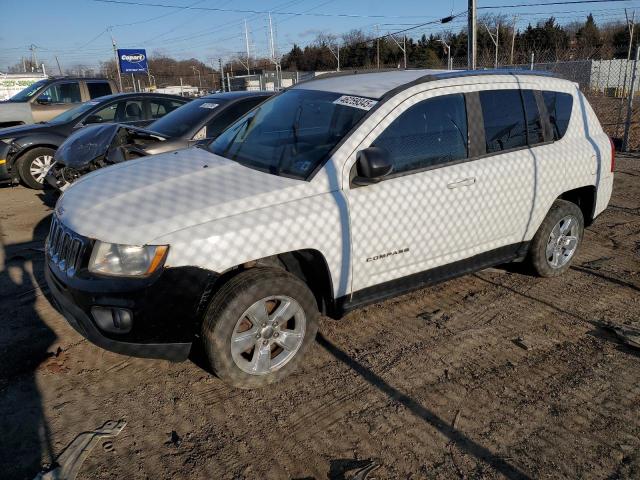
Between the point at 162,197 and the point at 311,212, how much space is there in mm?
927

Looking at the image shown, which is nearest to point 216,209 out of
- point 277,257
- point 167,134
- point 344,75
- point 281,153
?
point 277,257

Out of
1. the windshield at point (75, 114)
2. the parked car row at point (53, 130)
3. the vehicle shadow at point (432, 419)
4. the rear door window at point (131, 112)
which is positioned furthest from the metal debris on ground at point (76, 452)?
the windshield at point (75, 114)

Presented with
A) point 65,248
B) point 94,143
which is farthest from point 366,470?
point 94,143

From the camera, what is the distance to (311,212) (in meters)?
3.17

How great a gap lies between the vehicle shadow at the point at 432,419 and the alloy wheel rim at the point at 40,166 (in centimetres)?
729

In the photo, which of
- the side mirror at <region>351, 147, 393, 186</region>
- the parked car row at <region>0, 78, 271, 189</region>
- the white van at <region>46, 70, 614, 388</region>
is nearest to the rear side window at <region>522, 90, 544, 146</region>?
the white van at <region>46, 70, 614, 388</region>

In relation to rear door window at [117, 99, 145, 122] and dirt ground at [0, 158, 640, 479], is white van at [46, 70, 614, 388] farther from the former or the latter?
rear door window at [117, 99, 145, 122]

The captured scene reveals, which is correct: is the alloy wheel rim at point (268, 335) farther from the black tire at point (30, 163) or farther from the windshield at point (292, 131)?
the black tire at point (30, 163)

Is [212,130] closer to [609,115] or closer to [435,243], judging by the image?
[435,243]

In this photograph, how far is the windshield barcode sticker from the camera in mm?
3559

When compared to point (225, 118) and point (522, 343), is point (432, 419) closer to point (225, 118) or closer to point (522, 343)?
point (522, 343)

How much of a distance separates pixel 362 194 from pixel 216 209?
0.97 meters

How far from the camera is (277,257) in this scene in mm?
3260

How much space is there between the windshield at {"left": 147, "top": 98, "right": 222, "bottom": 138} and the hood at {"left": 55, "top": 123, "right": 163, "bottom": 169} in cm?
33
